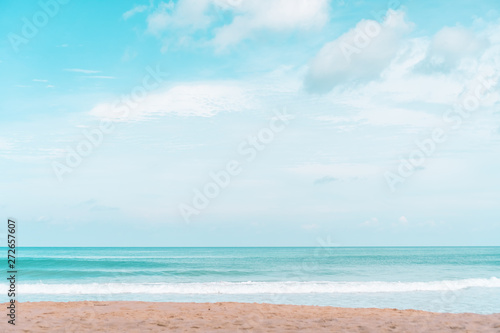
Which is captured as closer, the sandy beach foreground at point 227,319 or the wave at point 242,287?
the sandy beach foreground at point 227,319

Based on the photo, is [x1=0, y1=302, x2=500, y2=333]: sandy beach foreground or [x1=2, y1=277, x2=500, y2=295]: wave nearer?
[x1=0, y1=302, x2=500, y2=333]: sandy beach foreground

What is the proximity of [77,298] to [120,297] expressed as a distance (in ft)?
6.41

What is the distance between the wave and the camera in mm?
20906

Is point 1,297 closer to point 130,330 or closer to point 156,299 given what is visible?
point 156,299

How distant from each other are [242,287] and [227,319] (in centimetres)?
1152

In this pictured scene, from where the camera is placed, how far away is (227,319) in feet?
36.0

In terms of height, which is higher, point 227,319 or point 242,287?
point 227,319

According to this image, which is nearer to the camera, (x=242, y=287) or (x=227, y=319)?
(x=227, y=319)

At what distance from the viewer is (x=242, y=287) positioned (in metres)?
22.2

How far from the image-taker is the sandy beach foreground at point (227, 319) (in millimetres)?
9625

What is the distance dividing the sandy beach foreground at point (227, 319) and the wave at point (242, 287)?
730 centimetres

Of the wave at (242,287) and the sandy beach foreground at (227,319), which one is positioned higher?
the sandy beach foreground at (227,319)

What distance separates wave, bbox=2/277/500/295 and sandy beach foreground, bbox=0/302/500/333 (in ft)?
24.0

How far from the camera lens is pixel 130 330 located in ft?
31.7
